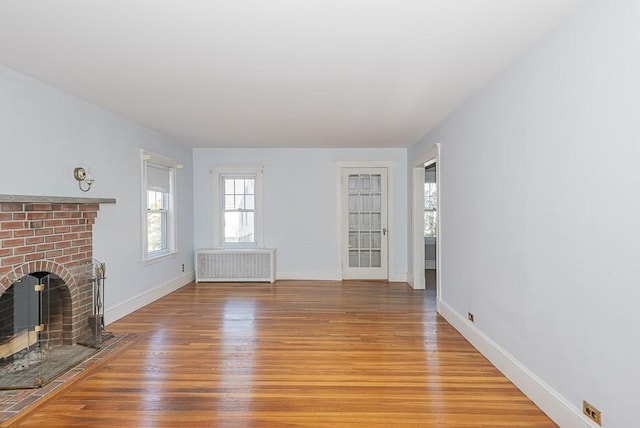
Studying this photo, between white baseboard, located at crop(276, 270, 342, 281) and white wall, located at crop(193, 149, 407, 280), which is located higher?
white wall, located at crop(193, 149, 407, 280)

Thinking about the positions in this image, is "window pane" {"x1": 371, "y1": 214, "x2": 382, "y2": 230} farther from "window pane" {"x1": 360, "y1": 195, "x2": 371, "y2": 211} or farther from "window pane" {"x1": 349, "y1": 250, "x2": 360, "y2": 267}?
"window pane" {"x1": 349, "y1": 250, "x2": 360, "y2": 267}

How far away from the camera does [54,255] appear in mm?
3363

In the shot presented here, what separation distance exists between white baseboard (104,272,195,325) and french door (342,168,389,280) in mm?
2762

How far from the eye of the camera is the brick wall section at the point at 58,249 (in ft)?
9.52

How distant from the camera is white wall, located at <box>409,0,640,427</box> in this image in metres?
1.72

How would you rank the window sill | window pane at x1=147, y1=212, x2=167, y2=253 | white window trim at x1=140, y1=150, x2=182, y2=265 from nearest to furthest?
1. white window trim at x1=140, y1=150, x2=182, y2=265
2. the window sill
3. window pane at x1=147, y1=212, x2=167, y2=253

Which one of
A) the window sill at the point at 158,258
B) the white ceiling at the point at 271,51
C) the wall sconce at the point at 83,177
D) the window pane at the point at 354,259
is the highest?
the white ceiling at the point at 271,51

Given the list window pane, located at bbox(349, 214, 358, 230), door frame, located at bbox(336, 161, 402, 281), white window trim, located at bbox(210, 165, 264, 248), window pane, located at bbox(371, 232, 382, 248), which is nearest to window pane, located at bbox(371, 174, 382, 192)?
door frame, located at bbox(336, 161, 402, 281)

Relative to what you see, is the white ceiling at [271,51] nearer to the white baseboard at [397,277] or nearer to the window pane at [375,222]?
the window pane at [375,222]

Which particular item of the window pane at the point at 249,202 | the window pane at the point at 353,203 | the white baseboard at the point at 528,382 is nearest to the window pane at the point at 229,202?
the window pane at the point at 249,202

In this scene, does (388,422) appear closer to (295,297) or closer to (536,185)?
(536,185)

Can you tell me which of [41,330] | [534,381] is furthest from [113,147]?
[534,381]

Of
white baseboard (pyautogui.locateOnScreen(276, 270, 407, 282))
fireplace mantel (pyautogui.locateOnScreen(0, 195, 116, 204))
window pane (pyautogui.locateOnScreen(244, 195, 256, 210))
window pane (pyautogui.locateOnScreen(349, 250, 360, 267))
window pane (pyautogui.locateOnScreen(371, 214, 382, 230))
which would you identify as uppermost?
window pane (pyautogui.locateOnScreen(244, 195, 256, 210))

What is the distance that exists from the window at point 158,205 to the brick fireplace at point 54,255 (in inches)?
42.6
